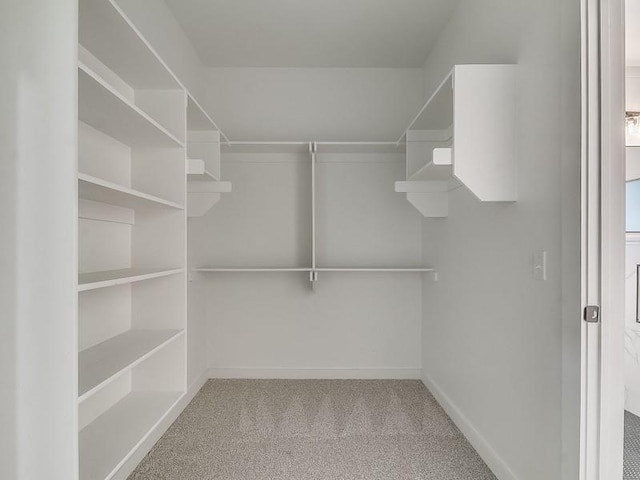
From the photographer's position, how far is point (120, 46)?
4.99 ft

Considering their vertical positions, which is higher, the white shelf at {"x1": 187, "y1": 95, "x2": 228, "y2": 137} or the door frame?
the white shelf at {"x1": 187, "y1": 95, "x2": 228, "y2": 137}

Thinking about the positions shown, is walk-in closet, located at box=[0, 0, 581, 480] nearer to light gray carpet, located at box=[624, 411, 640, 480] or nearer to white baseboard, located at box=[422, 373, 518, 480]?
white baseboard, located at box=[422, 373, 518, 480]

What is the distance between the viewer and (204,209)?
2.91 m

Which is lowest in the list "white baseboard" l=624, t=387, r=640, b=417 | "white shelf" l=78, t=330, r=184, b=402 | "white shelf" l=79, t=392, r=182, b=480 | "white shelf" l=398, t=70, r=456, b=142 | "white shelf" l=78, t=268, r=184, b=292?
"white shelf" l=79, t=392, r=182, b=480

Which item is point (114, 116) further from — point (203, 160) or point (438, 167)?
point (438, 167)

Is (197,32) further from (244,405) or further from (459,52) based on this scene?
(244,405)

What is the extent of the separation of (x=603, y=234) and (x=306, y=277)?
7.79 feet

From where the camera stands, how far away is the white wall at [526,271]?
145 centimetres

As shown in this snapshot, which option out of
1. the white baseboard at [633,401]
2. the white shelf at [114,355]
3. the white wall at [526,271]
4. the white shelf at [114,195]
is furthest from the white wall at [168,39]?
the white baseboard at [633,401]

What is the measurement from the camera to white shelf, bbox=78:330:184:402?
1.30m

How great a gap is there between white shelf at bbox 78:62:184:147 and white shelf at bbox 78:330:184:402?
833 millimetres

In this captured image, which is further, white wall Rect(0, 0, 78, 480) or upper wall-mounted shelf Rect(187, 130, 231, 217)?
upper wall-mounted shelf Rect(187, 130, 231, 217)

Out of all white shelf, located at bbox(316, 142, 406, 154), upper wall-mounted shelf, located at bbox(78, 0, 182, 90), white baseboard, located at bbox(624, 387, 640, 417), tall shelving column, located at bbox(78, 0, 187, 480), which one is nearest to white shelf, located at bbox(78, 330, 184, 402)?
tall shelving column, located at bbox(78, 0, 187, 480)

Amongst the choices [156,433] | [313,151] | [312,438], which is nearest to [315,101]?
[313,151]
